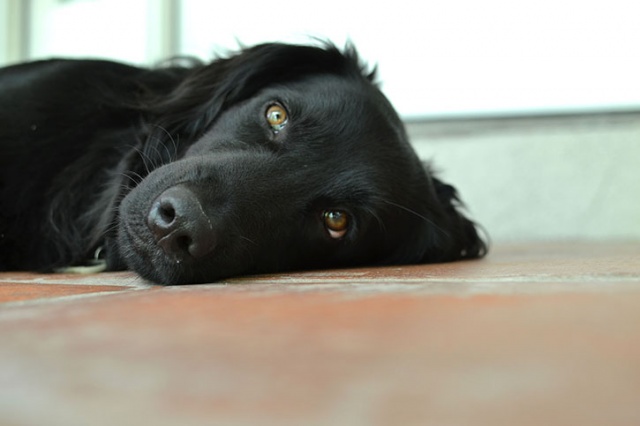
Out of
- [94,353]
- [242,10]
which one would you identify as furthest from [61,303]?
[242,10]

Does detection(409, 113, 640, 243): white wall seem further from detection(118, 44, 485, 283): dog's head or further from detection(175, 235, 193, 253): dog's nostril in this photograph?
detection(175, 235, 193, 253): dog's nostril

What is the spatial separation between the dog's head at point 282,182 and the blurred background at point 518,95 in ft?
4.82

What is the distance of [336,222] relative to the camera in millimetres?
1684

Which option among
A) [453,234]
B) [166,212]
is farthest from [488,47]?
[166,212]

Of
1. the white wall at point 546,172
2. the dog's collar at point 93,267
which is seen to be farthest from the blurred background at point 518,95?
the dog's collar at point 93,267

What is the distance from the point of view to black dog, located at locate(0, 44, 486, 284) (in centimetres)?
144

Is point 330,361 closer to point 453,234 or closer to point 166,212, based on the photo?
point 166,212

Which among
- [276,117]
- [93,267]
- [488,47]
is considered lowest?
[93,267]

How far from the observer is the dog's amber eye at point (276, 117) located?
1.67 meters

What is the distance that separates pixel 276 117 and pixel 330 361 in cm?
124

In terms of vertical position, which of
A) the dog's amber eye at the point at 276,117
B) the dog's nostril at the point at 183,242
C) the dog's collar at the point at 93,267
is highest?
the dog's amber eye at the point at 276,117

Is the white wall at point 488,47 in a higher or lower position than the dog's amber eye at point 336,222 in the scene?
higher

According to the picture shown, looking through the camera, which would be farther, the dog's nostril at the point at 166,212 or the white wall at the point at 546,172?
the white wall at the point at 546,172

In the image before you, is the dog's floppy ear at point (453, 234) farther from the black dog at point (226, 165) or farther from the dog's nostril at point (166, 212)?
the dog's nostril at point (166, 212)
